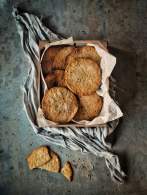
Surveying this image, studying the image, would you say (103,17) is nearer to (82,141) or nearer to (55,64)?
(55,64)

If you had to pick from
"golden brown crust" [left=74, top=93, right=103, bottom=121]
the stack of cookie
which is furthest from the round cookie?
"golden brown crust" [left=74, top=93, right=103, bottom=121]

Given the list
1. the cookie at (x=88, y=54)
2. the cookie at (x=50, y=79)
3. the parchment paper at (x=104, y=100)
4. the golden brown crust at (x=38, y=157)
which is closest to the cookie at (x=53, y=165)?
the golden brown crust at (x=38, y=157)

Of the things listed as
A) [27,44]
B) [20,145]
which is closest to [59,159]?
[20,145]

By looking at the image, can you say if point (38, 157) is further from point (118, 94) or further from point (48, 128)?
point (118, 94)

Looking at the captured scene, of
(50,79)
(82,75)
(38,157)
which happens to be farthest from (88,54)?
(38,157)

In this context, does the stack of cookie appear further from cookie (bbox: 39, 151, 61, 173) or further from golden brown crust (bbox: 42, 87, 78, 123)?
cookie (bbox: 39, 151, 61, 173)
